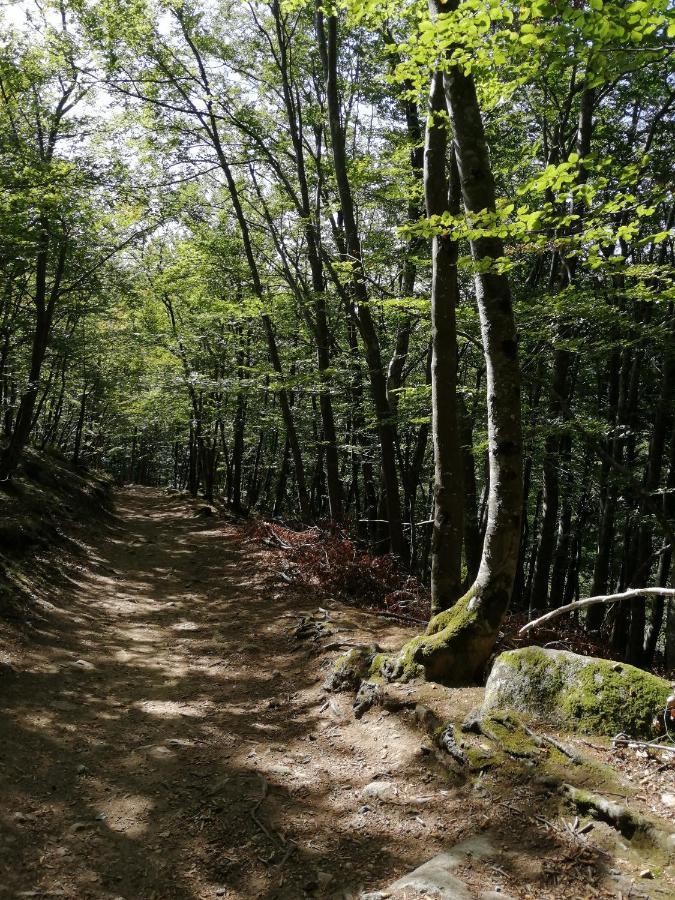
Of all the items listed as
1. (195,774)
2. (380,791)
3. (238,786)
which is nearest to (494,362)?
(380,791)

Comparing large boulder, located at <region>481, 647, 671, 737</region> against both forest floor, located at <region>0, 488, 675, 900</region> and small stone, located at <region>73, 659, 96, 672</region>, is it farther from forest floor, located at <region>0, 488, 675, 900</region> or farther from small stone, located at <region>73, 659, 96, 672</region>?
small stone, located at <region>73, 659, 96, 672</region>

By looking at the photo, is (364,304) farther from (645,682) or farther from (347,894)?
(347,894)

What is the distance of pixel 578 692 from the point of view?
397 cm

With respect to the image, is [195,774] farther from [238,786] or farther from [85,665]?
[85,665]

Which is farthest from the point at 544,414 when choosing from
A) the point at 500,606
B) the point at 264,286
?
the point at 264,286

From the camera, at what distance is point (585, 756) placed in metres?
3.51

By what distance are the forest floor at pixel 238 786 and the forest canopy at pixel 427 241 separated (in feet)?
4.38

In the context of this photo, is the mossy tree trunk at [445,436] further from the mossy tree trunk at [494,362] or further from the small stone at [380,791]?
the small stone at [380,791]

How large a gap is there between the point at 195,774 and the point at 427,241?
32.1 ft

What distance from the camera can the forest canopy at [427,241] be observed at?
15.5 ft

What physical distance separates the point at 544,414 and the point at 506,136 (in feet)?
20.7

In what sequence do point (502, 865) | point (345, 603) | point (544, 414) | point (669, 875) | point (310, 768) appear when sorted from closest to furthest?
point (669, 875)
point (502, 865)
point (310, 768)
point (345, 603)
point (544, 414)

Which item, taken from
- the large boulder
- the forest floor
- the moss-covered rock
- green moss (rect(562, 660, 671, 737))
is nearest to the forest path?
the forest floor

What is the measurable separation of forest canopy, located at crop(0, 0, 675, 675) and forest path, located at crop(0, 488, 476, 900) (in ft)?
4.56
